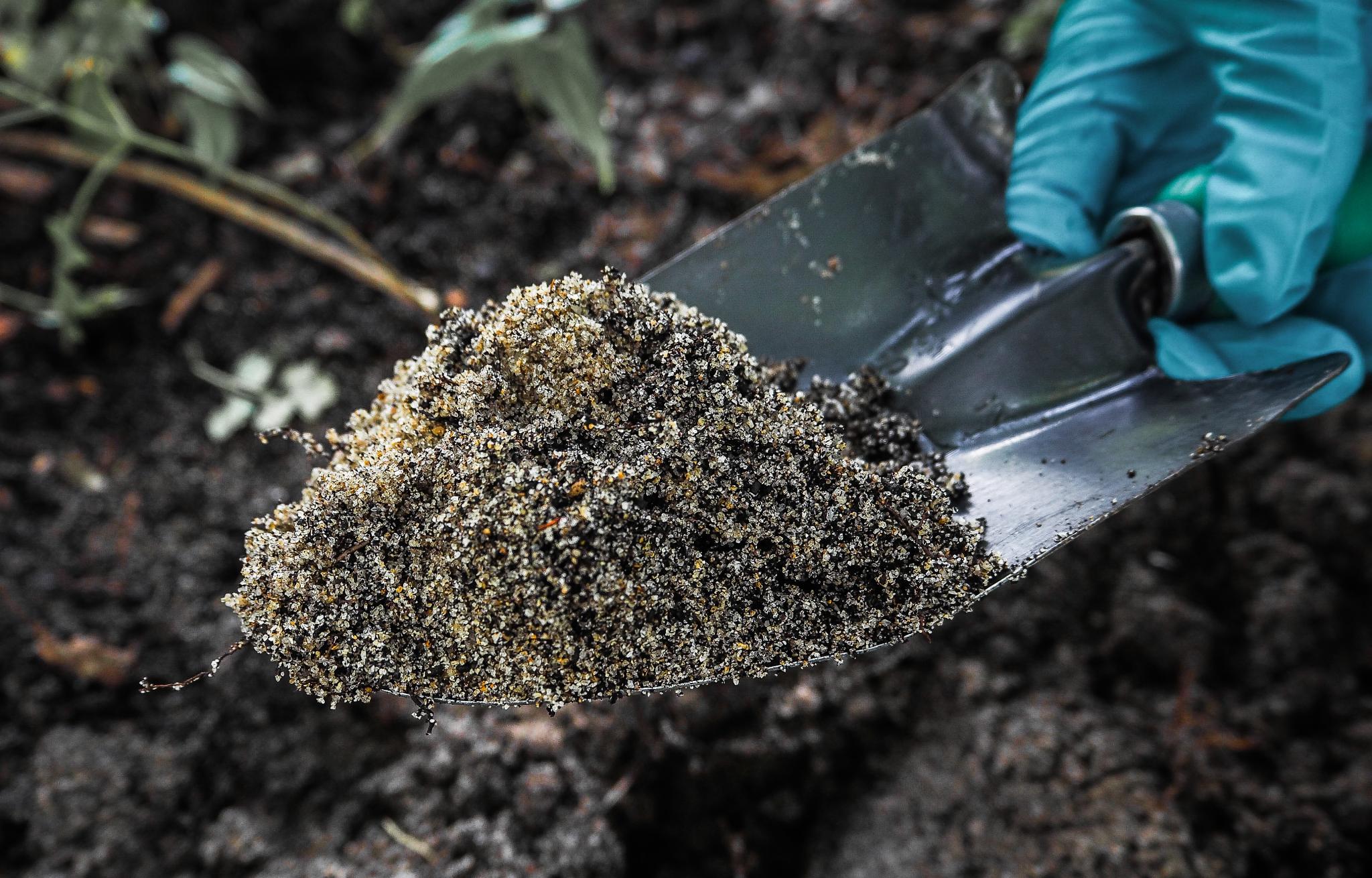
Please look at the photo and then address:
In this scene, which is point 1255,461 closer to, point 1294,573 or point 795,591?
point 1294,573

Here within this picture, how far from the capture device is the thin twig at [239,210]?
1.93 m

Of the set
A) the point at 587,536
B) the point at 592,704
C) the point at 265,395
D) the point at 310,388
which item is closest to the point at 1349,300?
the point at 587,536

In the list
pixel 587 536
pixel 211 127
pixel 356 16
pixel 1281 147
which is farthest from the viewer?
pixel 356 16

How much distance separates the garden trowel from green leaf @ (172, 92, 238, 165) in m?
1.45

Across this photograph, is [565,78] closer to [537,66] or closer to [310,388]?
[537,66]

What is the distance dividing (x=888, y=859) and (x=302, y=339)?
177 centimetres

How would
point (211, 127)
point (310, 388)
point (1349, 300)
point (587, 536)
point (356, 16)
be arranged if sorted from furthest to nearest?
point (356, 16) < point (211, 127) < point (310, 388) < point (1349, 300) < point (587, 536)

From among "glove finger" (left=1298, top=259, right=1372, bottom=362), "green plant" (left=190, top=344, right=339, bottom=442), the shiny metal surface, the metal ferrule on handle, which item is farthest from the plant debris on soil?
"green plant" (left=190, top=344, right=339, bottom=442)

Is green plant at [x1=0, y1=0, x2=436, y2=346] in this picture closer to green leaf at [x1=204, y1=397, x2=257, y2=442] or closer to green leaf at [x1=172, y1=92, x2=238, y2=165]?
green leaf at [x1=172, y1=92, x2=238, y2=165]

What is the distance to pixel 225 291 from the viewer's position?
2041mm

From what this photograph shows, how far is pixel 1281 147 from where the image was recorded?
46.5 inches

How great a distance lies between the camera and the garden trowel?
1035mm

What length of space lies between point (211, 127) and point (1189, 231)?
7.34ft

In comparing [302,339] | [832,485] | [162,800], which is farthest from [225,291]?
[832,485]
